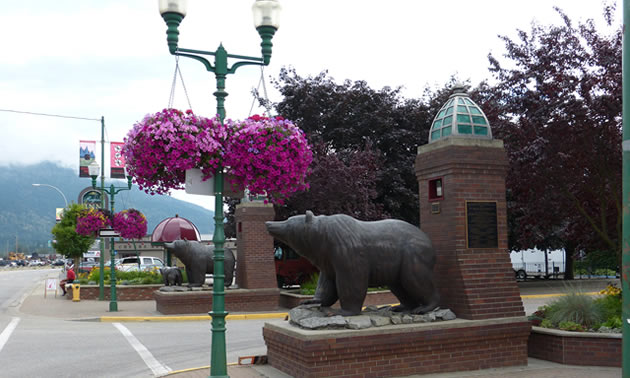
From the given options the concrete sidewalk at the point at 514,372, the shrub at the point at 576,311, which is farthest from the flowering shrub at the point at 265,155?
the shrub at the point at 576,311

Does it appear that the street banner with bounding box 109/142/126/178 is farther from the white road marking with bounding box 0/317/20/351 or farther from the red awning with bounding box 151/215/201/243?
A: the white road marking with bounding box 0/317/20/351

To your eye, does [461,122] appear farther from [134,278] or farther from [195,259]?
[134,278]

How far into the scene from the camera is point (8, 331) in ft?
51.3

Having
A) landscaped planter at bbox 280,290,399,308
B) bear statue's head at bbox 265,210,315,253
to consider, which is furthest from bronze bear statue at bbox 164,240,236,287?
bear statue's head at bbox 265,210,315,253

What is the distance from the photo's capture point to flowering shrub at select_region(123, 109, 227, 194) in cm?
725

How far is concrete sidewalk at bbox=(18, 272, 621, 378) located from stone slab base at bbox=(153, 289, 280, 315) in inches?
19.6

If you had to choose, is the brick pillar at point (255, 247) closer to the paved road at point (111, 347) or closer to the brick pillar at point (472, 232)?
the paved road at point (111, 347)

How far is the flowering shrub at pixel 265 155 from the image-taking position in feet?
24.6

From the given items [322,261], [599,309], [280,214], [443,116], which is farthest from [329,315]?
[280,214]

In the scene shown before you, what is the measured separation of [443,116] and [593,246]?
24.5ft

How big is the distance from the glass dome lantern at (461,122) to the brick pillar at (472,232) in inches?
8.1

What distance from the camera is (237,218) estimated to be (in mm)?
19891

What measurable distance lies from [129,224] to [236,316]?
650 centimetres

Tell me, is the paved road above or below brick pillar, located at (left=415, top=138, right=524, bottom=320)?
below
